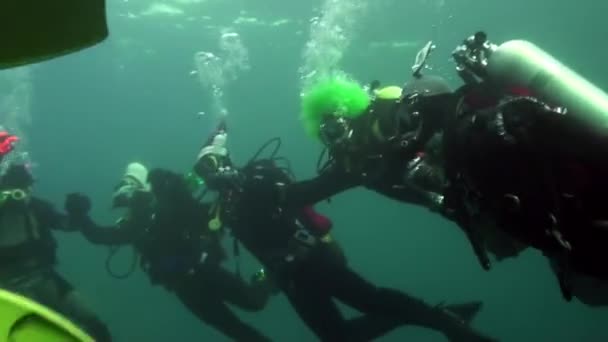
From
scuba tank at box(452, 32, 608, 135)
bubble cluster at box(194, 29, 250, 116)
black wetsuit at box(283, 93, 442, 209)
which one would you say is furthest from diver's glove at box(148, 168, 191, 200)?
bubble cluster at box(194, 29, 250, 116)

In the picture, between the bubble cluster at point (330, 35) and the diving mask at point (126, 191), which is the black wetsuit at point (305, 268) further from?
the bubble cluster at point (330, 35)

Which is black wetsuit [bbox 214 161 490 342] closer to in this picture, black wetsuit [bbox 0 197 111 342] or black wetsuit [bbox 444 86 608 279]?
black wetsuit [bbox 0 197 111 342]

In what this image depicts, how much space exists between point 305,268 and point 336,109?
2315 mm

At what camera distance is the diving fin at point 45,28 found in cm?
109

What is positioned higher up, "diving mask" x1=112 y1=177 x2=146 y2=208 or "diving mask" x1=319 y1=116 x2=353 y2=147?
"diving mask" x1=319 y1=116 x2=353 y2=147

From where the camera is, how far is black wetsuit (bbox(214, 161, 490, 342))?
692 centimetres

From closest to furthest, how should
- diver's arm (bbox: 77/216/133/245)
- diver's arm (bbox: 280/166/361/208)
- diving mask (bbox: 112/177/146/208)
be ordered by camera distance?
diver's arm (bbox: 280/166/361/208) → diving mask (bbox: 112/177/146/208) → diver's arm (bbox: 77/216/133/245)

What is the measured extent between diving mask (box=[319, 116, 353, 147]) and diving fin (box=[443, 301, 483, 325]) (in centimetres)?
272

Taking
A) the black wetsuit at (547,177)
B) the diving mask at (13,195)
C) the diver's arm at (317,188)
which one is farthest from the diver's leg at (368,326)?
the diving mask at (13,195)

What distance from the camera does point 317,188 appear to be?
6.42m

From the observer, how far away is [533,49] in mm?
4289

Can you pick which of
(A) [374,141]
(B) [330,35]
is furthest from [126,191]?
(B) [330,35]

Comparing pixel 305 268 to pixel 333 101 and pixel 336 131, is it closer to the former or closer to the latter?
pixel 336 131

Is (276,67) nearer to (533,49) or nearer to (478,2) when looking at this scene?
(478,2)
